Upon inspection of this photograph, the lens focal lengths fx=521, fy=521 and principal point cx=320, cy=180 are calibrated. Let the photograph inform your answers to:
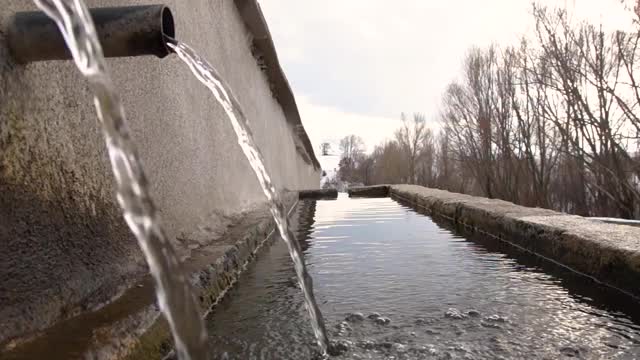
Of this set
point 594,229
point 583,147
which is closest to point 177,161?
point 594,229

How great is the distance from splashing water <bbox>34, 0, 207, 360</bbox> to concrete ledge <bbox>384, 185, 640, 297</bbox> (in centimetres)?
197

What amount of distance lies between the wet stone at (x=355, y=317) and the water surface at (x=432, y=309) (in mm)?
13

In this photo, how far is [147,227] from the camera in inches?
50.6

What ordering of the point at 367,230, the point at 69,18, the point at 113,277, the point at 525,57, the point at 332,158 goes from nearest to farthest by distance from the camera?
the point at 69,18 < the point at 113,277 < the point at 367,230 < the point at 525,57 < the point at 332,158

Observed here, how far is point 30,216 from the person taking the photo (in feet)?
5.29

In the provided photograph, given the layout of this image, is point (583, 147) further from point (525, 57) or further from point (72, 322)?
point (72, 322)

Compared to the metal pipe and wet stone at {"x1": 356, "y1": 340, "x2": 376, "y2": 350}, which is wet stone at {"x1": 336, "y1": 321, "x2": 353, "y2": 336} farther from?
the metal pipe

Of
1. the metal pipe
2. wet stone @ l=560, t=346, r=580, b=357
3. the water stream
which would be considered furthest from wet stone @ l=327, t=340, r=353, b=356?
the metal pipe

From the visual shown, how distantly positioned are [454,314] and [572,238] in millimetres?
1148

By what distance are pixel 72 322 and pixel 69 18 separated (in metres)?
0.91

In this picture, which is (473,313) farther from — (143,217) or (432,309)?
(143,217)

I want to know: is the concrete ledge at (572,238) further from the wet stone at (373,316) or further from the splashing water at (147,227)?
the splashing water at (147,227)

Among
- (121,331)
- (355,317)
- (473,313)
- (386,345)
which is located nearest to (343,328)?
(355,317)

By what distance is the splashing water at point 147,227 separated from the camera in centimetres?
127
